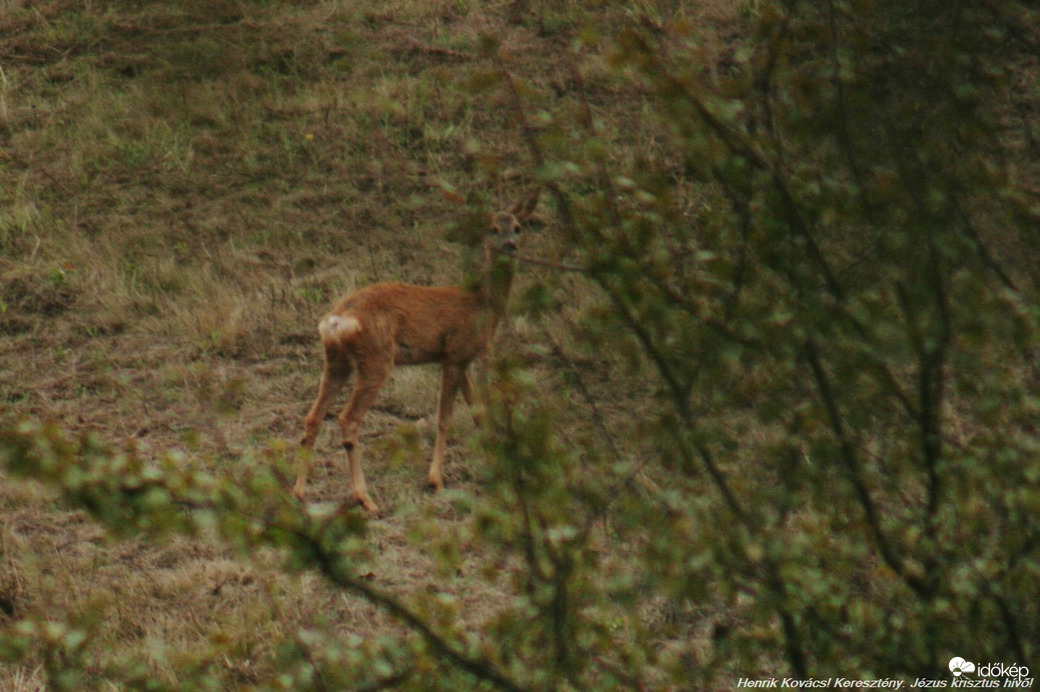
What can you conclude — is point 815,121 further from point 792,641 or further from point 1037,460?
point 792,641

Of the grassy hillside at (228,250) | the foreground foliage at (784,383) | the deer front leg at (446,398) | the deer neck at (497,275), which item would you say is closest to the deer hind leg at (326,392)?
the grassy hillside at (228,250)

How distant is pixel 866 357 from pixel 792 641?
2.25 feet

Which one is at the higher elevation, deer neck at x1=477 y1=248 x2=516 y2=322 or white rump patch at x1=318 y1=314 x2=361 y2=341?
deer neck at x1=477 y1=248 x2=516 y2=322

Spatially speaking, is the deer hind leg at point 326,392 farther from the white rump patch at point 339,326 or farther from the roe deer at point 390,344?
the white rump patch at point 339,326

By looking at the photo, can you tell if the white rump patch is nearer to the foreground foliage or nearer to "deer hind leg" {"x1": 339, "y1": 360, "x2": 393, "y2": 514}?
"deer hind leg" {"x1": 339, "y1": 360, "x2": 393, "y2": 514}

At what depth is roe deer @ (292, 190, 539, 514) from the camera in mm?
8297

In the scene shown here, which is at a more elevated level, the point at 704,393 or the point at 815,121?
the point at 815,121

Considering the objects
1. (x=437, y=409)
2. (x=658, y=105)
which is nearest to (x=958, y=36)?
(x=658, y=105)

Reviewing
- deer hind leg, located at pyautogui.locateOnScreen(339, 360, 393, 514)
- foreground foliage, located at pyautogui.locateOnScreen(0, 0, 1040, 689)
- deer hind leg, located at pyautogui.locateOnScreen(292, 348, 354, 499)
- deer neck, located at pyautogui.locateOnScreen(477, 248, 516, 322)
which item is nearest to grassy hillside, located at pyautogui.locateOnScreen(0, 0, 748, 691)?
deer hind leg, located at pyautogui.locateOnScreen(339, 360, 393, 514)

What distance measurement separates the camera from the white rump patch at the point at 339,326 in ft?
27.0

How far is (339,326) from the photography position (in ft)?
27.0

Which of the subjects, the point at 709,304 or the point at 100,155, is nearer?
the point at 709,304

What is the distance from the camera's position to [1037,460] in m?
2.91

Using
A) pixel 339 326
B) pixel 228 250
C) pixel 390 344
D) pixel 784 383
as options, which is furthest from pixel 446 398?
pixel 784 383
